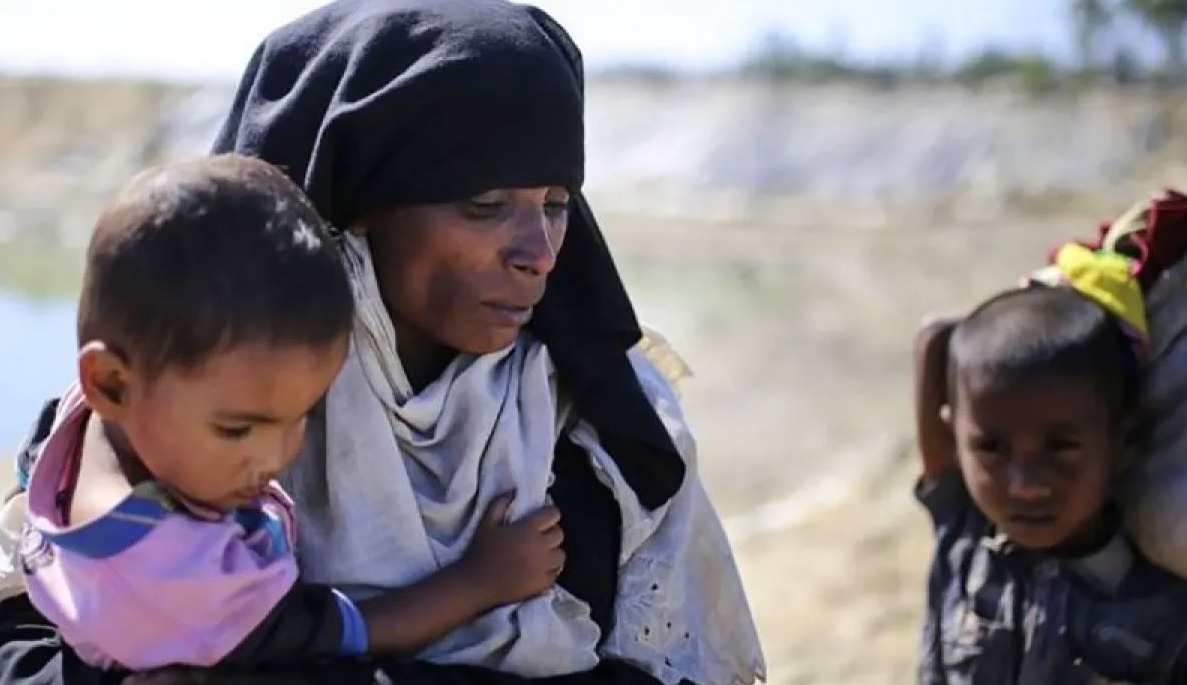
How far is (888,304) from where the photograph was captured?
17125 mm

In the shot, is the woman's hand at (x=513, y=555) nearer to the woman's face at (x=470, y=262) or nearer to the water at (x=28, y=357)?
the woman's face at (x=470, y=262)

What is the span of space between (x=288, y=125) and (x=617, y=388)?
54cm

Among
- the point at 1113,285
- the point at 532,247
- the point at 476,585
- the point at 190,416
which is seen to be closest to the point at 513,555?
the point at 476,585

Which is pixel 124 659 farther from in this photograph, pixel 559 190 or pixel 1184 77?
pixel 1184 77

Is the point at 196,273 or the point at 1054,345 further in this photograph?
the point at 1054,345

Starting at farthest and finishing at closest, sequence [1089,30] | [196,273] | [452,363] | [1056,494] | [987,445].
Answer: [1089,30] < [987,445] < [1056,494] < [452,363] < [196,273]

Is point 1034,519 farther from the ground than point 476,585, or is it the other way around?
point 476,585

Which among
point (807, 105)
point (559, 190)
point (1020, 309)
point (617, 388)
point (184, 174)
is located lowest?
point (807, 105)

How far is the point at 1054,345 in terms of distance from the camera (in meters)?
3.12

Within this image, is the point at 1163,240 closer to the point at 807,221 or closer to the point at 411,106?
the point at 411,106

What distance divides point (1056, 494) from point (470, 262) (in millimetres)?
Answer: 1347

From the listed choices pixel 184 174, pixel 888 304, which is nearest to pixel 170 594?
pixel 184 174

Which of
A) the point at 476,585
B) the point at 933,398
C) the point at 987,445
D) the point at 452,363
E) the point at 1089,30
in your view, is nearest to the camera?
the point at 476,585

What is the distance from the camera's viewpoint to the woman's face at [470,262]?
2152mm
